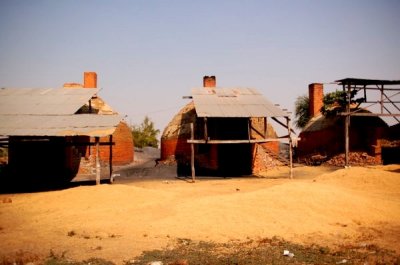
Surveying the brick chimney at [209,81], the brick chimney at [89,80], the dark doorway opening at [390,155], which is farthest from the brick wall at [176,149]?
the dark doorway opening at [390,155]

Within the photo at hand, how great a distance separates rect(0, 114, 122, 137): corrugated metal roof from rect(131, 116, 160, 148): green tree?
76.1 feet

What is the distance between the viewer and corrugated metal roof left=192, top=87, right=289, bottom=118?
19.5 meters

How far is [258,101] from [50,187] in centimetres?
1349

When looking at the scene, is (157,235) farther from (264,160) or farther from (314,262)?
(264,160)

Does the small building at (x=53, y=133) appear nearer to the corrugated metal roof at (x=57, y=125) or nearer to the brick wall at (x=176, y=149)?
the corrugated metal roof at (x=57, y=125)

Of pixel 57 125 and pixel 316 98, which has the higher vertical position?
pixel 316 98

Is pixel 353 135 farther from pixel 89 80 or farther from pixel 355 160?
pixel 89 80

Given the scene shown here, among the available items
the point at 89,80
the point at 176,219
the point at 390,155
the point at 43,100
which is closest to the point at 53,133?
the point at 43,100

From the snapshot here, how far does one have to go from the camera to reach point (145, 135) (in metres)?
41.6

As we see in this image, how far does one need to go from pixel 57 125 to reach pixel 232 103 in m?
10.6

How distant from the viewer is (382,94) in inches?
868

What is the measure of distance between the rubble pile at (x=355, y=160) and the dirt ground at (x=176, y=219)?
30.7 feet

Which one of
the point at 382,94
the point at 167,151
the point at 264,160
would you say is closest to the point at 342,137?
the point at 382,94

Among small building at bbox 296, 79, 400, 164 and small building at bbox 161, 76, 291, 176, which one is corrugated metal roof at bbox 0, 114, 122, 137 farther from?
small building at bbox 296, 79, 400, 164
